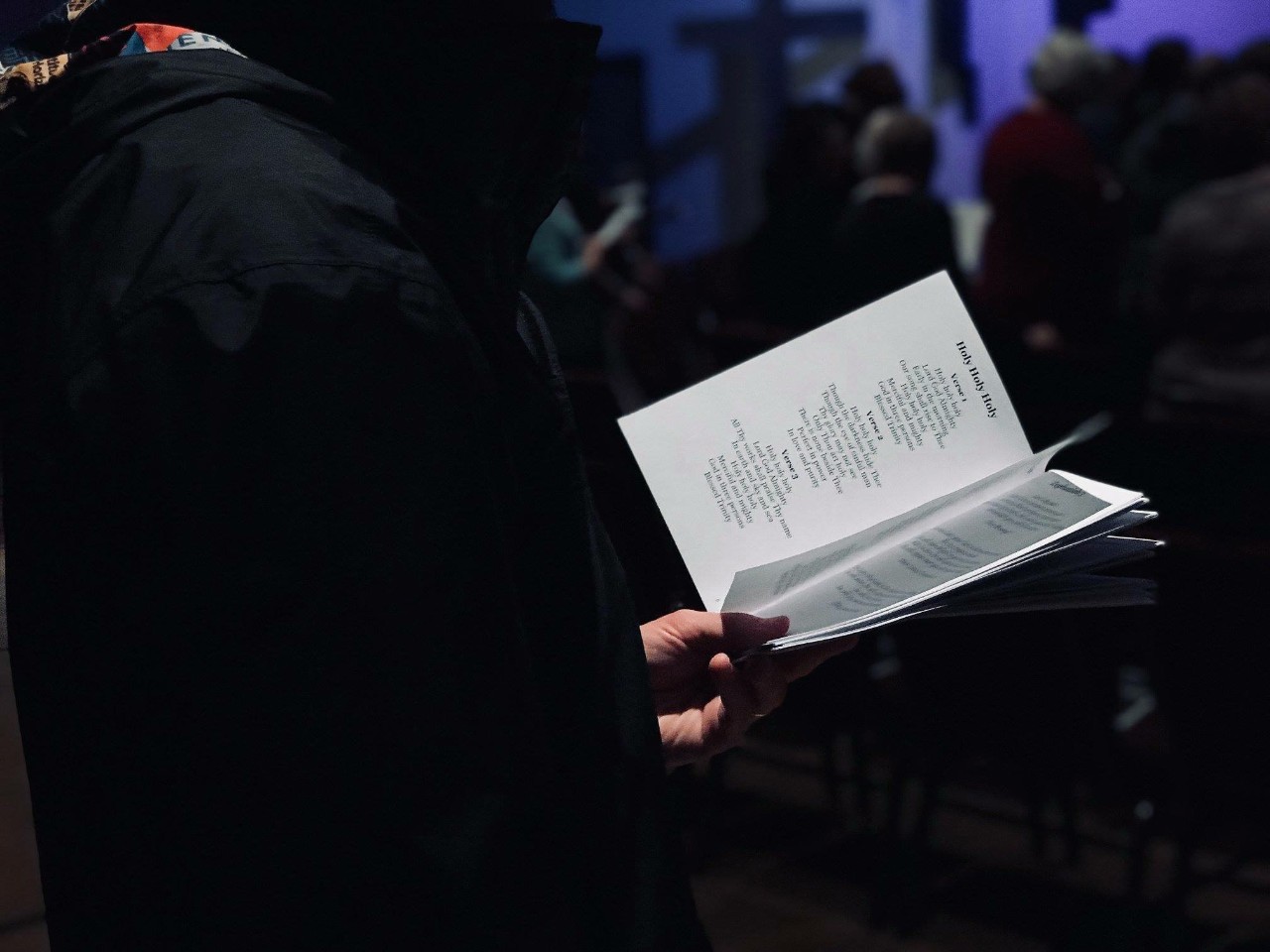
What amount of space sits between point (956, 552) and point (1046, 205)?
3780 mm

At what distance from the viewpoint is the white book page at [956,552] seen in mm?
923

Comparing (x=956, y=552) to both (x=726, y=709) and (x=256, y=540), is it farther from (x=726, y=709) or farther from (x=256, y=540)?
(x=256, y=540)

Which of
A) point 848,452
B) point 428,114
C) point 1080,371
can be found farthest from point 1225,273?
point 428,114

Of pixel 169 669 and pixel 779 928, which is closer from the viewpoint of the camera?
pixel 169 669

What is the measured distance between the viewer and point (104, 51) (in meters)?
0.75

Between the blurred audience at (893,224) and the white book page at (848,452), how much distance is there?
112 inches

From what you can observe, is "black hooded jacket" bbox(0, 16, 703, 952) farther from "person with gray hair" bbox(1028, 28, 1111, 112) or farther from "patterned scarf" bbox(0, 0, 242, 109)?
"person with gray hair" bbox(1028, 28, 1111, 112)

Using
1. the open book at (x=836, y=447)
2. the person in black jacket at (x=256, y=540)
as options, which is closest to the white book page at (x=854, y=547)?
the open book at (x=836, y=447)

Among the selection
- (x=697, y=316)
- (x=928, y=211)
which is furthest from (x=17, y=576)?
(x=697, y=316)

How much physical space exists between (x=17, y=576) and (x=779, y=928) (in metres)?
2.65

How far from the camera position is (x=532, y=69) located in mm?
778

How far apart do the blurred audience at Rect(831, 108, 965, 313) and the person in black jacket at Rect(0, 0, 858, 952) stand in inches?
131

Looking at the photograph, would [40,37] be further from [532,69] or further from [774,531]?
[774,531]

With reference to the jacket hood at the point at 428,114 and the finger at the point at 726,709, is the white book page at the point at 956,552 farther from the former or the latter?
the jacket hood at the point at 428,114
